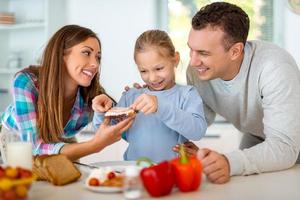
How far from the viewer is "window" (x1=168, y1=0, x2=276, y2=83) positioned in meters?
4.12

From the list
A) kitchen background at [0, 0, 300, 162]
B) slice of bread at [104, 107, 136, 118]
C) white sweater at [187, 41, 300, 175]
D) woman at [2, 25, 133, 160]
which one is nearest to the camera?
white sweater at [187, 41, 300, 175]

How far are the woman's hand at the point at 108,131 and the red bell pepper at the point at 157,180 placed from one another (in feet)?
1.84

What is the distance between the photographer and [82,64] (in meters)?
1.99

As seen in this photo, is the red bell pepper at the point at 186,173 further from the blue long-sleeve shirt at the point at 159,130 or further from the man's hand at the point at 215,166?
the blue long-sleeve shirt at the point at 159,130

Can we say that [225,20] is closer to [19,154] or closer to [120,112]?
[120,112]

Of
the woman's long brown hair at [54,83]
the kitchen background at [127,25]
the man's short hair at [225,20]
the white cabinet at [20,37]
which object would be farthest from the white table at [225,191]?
the white cabinet at [20,37]

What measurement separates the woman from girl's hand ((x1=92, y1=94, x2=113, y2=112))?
0.18ft

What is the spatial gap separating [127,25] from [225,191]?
3293mm

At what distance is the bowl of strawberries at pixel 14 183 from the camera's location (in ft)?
3.34

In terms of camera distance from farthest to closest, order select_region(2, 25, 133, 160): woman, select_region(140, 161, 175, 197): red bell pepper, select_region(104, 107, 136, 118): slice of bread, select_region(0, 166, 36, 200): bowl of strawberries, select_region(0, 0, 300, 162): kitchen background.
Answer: select_region(0, 0, 300, 162): kitchen background → select_region(2, 25, 133, 160): woman → select_region(104, 107, 136, 118): slice of bread → select_region(140, 161, 175, 197): red bell pepper → select_region(0, 166, 36, 200): bowl of strawberries

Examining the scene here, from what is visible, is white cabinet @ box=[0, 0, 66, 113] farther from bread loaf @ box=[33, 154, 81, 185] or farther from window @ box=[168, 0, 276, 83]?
bread loaf @ box=[33, 154, 81, 185]

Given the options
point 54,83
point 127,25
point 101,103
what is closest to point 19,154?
point 101,103

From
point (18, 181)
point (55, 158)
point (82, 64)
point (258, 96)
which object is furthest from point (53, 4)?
point (18, 181)

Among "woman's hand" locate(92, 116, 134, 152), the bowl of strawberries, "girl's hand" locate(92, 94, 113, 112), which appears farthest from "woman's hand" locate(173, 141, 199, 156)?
the bowl of strawberries
